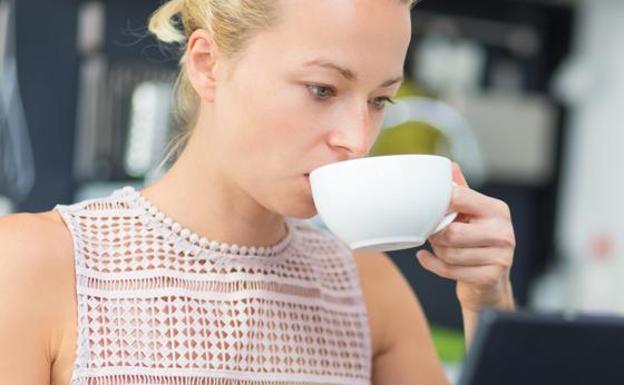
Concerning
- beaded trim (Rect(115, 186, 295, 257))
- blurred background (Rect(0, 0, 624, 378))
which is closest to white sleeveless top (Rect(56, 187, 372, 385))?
beaded trim (Rect(115, 186, 295, 257))

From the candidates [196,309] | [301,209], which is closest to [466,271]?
[301,209]

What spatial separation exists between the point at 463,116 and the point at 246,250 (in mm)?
3053

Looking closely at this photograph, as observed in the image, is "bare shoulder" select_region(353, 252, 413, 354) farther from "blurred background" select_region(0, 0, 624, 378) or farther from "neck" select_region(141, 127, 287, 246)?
"blurred background" select_region(0, 0, 624, 378)

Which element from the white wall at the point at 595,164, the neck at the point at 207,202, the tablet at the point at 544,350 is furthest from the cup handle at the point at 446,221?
the white wall at the point at 595,164

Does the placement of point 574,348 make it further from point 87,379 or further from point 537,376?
point 87,379

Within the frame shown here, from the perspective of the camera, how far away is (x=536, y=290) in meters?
4.43

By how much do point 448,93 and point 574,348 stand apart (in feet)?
11.6

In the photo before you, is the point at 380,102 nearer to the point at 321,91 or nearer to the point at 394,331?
A: the point at 321,91

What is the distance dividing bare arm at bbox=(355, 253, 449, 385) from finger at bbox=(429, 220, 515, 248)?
0.27 metres

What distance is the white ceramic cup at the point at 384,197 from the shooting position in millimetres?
932

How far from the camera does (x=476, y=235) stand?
3.40 ft

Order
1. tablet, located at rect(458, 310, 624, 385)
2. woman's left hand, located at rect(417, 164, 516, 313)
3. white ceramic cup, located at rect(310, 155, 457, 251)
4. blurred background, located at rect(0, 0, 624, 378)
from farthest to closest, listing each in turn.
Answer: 1. blurred background, located at rect(0, 0, 624, 378)
2. woman's left hand, located at rect(417, 164, 516, 313)
3. white ceramic cup, located at rect(310, 155, 457, 251)
4. tablet, located at rect(458, 310, 624, 385)

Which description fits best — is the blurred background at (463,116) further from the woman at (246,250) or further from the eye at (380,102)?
the eye at (380,102)

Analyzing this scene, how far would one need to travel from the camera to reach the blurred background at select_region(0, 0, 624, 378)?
3371mm
